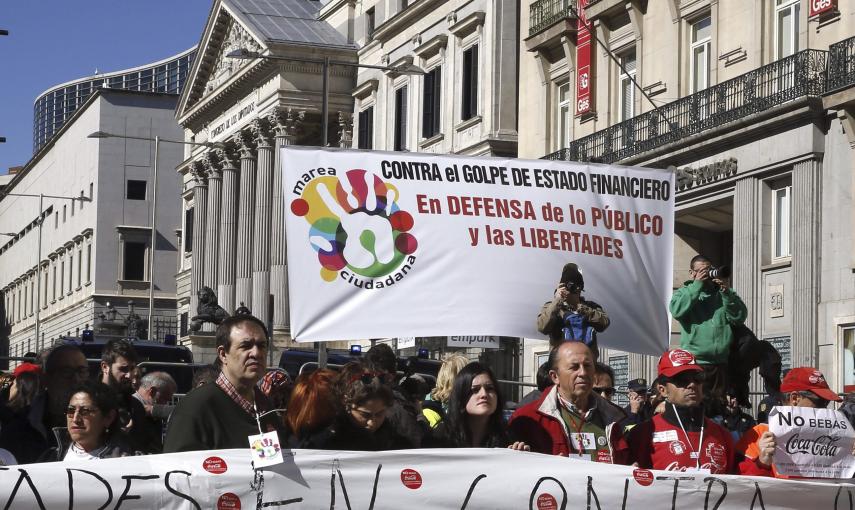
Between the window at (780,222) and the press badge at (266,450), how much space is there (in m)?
21.8

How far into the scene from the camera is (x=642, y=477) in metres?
7.71

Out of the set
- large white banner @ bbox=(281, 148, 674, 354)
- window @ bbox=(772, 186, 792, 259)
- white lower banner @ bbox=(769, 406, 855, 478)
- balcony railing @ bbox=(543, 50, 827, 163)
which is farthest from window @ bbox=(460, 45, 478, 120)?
white lower banner @ bbox=(769, 406, 855, 478)

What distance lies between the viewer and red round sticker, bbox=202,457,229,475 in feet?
23.3

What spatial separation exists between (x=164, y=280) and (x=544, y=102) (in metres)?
54.3

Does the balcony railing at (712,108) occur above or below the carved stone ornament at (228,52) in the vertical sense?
below

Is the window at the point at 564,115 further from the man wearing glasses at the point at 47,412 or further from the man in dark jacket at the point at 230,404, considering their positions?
the man in dark jacket at the point at 230,404

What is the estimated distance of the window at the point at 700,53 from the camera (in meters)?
30.6

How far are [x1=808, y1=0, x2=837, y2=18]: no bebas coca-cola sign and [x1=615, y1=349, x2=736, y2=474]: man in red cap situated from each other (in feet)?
61.5

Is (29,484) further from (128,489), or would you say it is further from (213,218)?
(213,218)

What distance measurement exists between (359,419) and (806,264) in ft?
64.6

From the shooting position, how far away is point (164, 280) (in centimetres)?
8950

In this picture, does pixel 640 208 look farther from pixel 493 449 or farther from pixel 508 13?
pixel 508 13

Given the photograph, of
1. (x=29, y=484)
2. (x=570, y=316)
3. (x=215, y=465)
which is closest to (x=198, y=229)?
(x=570, y=316)

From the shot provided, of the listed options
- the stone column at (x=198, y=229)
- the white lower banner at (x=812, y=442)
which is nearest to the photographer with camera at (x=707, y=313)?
the white lower banner at (x=812, y=442)
